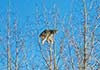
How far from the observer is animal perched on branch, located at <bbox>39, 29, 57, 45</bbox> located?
726 centimetres

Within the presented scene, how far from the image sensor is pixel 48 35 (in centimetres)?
730

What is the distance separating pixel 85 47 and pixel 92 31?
1.94 ft

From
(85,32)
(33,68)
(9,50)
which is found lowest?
(33,68)

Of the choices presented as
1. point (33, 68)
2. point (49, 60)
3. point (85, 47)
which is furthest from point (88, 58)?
point (33, 68)

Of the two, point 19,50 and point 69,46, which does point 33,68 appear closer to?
point 19,50

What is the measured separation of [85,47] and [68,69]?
4.52 feet

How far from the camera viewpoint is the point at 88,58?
6.05 meters

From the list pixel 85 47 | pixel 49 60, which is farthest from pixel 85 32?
pixel 49 60

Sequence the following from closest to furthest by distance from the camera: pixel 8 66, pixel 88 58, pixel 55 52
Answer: pixel 88 58 < pixel 55 52 < pixel 8 66

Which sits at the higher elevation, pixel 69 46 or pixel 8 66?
pixel 69 46

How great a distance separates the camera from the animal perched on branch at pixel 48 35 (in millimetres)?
7261

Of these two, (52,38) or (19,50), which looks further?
(19,50)

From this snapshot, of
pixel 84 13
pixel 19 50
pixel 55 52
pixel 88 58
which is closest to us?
pixel 88 58

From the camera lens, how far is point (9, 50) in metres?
8.09
